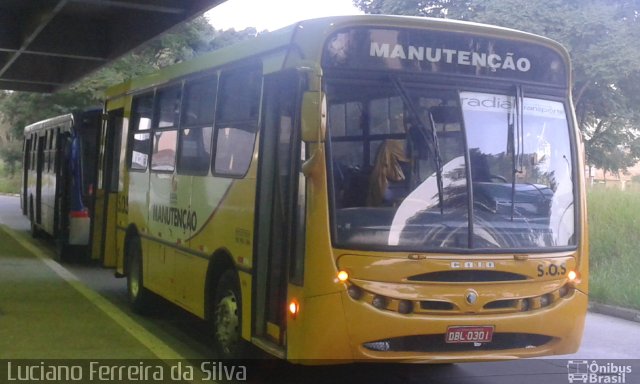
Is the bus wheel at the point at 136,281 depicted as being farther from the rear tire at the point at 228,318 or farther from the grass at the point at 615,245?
the grass at the point at 615,245

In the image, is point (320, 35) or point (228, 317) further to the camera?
point (228, 317)

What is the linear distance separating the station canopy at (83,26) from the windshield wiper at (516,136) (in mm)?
7295

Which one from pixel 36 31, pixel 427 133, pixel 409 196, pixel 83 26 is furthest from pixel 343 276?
pixel 83 26

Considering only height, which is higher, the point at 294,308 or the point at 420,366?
the point at 294,308

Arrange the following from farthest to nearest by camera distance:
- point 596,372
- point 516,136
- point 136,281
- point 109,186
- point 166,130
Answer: point 109,186
point 136,281
point 166,130
point 596,372
point 516,136

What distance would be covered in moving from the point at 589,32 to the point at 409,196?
54.7 ft

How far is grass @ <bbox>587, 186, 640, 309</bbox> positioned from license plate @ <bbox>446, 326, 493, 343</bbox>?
6.46 m

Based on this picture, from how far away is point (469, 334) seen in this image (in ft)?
22.2

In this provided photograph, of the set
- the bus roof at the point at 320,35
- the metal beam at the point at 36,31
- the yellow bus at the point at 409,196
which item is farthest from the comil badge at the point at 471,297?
the metal beam at the point at 36,31

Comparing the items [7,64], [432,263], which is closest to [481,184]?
[432,263]

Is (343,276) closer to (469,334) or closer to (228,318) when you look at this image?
(469,334)

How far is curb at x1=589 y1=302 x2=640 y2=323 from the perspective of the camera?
12234mm

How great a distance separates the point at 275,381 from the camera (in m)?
8.00

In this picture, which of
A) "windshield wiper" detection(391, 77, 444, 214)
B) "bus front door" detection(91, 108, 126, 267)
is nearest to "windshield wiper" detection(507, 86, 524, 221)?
"windshield wiper" detection(391, 77, 444, 214)
